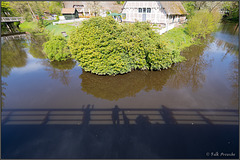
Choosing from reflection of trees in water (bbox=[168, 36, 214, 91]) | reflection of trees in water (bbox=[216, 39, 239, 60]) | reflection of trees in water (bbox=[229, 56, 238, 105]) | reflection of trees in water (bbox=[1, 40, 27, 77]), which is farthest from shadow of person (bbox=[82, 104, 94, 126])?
reflection of trees in water (bbox=[216, 39, 239, 60])

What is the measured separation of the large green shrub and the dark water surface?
123 cm

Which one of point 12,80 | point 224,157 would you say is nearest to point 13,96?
point 12,80

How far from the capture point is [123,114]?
777 cm

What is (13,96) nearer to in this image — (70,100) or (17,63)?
(70,100)

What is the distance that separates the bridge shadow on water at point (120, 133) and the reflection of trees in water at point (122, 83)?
6.10ft

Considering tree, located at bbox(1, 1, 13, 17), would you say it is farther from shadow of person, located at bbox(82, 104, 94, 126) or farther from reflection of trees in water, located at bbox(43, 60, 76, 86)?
shadow of person, located at bbox(82, 104, 94, 126)

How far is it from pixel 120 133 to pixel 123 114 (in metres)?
1.39

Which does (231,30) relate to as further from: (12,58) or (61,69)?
(12,58)

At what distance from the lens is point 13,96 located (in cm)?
959

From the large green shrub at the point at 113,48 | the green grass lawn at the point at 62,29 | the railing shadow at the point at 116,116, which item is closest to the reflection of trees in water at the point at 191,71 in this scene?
the large green shrub at the point at 113,48

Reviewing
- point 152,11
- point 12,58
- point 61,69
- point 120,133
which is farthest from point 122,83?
point 152,11

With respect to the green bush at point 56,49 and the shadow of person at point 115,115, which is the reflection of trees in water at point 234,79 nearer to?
the shadow of person at point 115,115

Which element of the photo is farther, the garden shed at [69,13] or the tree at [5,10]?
the garden shed at [69,13]

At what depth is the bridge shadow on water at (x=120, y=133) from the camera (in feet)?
19.1
